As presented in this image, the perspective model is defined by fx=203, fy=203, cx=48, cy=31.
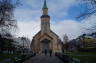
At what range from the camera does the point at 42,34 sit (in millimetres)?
81938

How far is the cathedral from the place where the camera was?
80.9m

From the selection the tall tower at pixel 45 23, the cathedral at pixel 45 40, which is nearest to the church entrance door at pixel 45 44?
the cathedral at pixel 45 40

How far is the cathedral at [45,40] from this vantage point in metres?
80.9

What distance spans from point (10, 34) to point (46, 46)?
5365 cm

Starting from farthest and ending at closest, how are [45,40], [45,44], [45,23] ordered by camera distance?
[45,23] → [45,44] → [45,40]

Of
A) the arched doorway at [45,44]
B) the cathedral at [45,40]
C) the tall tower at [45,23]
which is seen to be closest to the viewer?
the cathedral at [45,40]

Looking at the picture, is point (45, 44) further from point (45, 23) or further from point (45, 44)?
point (45, 23)

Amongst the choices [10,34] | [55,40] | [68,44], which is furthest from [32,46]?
[10,34]

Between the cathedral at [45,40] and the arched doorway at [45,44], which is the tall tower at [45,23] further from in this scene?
the arched doorway at [45,44]

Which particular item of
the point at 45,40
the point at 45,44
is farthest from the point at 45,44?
the point at 45,40

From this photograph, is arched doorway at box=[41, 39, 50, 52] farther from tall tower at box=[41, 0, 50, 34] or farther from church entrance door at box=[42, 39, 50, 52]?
tall tower at box=[41, 0, 50, 34]

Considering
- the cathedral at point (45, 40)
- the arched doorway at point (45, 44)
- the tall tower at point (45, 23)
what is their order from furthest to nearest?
the tall tower at point (45, 23) < the arched doorway at point (45, 44) < the cathedral at point (45, 40)

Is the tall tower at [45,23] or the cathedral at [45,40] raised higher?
the tall tower at [45,23]

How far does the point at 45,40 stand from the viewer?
81.1 meters
